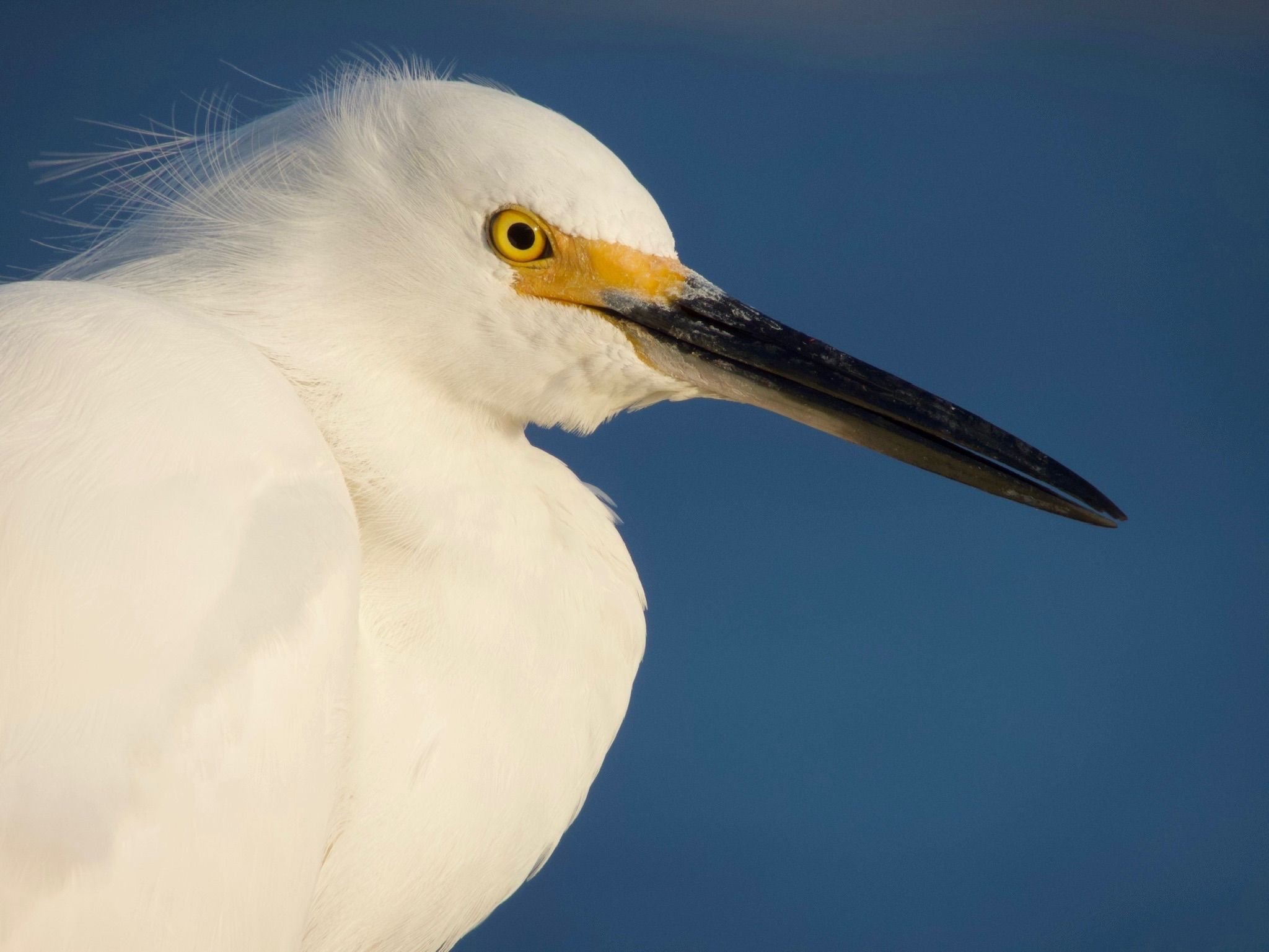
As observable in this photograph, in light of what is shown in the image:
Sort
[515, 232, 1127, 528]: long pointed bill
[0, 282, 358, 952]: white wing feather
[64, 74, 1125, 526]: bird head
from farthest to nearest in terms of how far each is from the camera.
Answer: [515, 232, 1127, 528]: long pointed bill, [64, 74, 1125, 526]: bird head, [0, 282, 358, 952]: white wing feather

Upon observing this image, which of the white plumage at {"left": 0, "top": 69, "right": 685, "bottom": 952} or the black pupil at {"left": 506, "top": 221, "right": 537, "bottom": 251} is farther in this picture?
the black pupil at {"left": 506, "top": 221, "right": 537, "bottom": 251}

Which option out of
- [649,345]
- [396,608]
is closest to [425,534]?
[396,608]

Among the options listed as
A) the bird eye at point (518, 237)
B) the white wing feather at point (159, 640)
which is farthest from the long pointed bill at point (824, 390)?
the white wing feather at point (159, 640)

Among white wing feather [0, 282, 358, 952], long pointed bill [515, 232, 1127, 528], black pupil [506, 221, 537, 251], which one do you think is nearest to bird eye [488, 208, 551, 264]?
black pupil [506, 221, 537, 251]

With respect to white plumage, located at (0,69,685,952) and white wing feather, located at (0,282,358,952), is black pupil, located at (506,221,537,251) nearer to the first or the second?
white plumage, located at (0,69,685,952)

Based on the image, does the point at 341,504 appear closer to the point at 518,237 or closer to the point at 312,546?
the point at 312,546

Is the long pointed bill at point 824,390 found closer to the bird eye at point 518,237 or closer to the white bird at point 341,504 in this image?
the white bird at point 341,504
